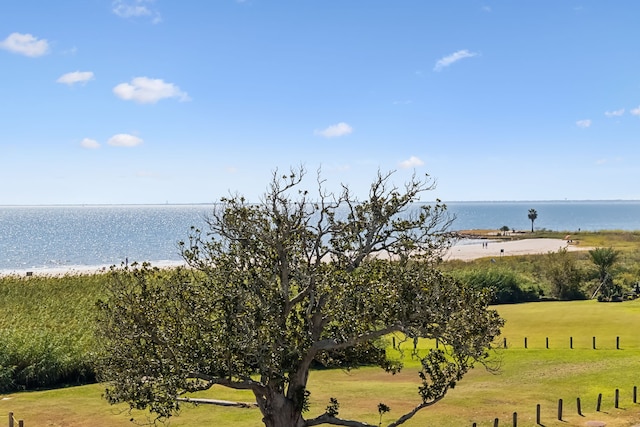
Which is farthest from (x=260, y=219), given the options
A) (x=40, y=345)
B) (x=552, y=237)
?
(x=552, y=237)

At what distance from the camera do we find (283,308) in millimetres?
17281

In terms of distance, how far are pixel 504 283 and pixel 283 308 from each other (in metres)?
58.4

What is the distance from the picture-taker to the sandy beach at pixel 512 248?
134 meters

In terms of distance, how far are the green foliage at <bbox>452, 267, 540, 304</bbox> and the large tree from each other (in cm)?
5372

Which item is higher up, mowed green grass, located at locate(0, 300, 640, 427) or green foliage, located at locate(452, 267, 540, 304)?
→ green foliage, located at locate(452, 267, 540, 304)

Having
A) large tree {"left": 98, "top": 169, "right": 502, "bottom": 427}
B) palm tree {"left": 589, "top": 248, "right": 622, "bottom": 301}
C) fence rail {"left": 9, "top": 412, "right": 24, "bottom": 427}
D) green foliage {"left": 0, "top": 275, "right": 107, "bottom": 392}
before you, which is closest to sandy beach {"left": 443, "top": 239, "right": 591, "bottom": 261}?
palm tree {"left": 589, "top": 248, "right": 622, "bottom": 301}

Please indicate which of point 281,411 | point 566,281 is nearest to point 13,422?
point 281,411

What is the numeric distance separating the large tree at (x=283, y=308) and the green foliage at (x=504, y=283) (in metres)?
53.7

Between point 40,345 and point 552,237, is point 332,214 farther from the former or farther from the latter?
point 552,237

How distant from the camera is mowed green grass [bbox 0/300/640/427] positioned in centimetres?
2638

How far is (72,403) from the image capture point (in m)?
30.0

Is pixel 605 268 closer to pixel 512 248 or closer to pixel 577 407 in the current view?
pixel 577 407

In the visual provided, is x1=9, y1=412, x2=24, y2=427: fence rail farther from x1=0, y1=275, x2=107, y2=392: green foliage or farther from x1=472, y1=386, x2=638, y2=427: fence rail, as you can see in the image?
x1=472, y1=386, x2=638, y2=427: fence rail

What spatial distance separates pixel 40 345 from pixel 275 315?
2527 cm
